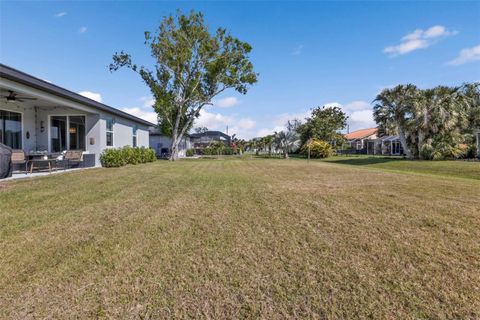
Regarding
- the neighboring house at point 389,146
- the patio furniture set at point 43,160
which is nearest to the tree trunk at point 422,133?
the neighboring house at point 389,146

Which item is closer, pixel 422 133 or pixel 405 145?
pixel 422 133

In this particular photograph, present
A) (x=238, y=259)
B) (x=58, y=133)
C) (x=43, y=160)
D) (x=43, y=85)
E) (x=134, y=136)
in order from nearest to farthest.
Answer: (x=238, y=259)
(x=43, y=85)
(x=43, y=160)
(x=58, y=133)
(x=134, y=136)

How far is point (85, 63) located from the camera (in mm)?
16812

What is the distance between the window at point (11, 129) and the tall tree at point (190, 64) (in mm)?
12674

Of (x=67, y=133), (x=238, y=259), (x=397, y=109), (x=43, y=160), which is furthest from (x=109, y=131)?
(x=397, y=109)

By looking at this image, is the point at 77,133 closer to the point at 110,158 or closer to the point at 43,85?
the point at 110,158

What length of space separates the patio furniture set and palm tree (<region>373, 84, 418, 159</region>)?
969 inches

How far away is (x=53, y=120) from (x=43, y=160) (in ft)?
15.9

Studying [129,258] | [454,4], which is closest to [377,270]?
[129,258]

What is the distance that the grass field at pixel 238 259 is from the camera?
216cm

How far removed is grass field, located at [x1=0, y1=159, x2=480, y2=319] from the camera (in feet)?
7.08

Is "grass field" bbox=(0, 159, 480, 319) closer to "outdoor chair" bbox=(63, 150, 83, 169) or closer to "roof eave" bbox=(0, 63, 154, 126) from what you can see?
"roof eave" bbox=(0, 63, 154, 126)

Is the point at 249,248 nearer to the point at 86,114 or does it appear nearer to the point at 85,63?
the point at 86,114

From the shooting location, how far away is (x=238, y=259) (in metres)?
2.96
